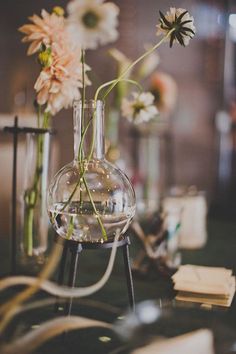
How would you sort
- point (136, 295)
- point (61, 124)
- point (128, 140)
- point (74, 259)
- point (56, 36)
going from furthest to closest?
point (128, 140)
point (61, 124)
point (136, 295)
point (56, 36)
point (74, 259)

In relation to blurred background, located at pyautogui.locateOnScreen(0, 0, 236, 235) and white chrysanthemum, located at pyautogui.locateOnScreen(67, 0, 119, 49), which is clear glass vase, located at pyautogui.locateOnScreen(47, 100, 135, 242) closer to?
white chrysanthemum, located at pyautogui.locateOnScreen(67, 0, 119, 49)

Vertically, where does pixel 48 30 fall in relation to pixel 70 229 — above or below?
above

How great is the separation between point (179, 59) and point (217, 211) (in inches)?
59.4

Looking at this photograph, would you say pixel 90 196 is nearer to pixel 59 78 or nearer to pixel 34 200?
pixel 59 78

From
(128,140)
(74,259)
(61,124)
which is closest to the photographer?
(74,259)

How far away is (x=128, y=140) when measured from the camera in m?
3.72

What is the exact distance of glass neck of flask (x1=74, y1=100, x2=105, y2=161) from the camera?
106 cm

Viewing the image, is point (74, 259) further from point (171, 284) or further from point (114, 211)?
point (171, 284)

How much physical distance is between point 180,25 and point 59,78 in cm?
29

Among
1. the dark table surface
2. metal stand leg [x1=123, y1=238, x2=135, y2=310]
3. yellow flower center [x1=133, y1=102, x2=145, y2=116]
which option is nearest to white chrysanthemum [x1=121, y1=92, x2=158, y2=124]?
yellow flower center [x1=133, y1=102, x2=145, y2=116]

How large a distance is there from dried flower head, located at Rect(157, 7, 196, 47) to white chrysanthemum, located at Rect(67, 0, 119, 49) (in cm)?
24

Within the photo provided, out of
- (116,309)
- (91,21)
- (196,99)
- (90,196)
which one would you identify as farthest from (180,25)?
(196,99)

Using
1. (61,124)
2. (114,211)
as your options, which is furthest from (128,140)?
(114,211)

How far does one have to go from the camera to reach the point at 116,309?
1202mm
